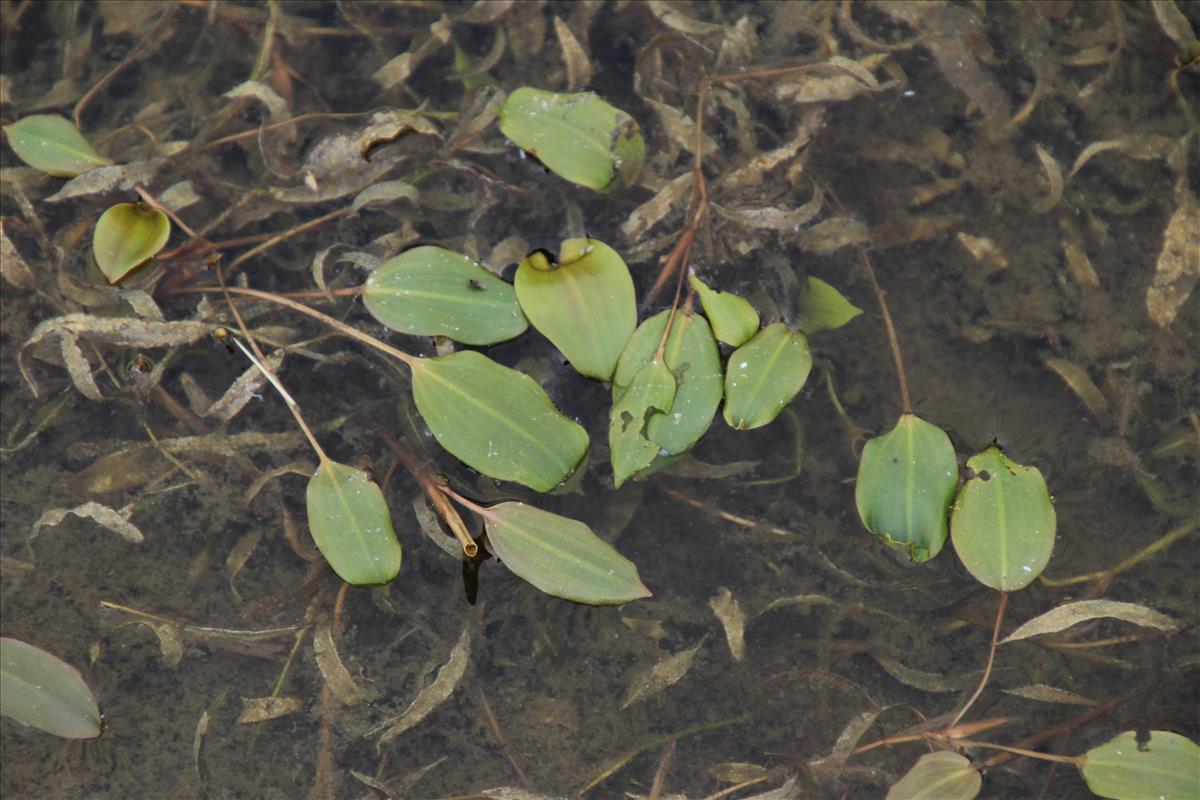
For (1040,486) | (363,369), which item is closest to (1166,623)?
(1040,486)

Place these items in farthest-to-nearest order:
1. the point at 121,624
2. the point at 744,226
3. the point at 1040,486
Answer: the point at 744,226 → the point at 121,624 → the point at 1040,486

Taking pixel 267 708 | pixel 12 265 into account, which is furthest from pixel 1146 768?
pixel 12 265

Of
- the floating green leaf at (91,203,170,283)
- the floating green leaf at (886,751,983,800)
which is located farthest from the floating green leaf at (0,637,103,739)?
the floating green leaf at (886,751,983,800)

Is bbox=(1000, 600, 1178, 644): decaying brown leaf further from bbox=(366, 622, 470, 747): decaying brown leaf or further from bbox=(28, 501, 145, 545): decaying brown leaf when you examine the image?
bbox=(28, 501, 145, 545): decaying brown leaf

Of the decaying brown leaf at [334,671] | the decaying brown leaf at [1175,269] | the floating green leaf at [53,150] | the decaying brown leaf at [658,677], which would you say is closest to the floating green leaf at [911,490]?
the decaying brown leaf at [658,677]

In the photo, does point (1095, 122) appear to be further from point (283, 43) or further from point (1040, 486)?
point (283, 43)

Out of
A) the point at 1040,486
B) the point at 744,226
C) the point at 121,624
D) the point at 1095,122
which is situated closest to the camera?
the point at 1040,486
